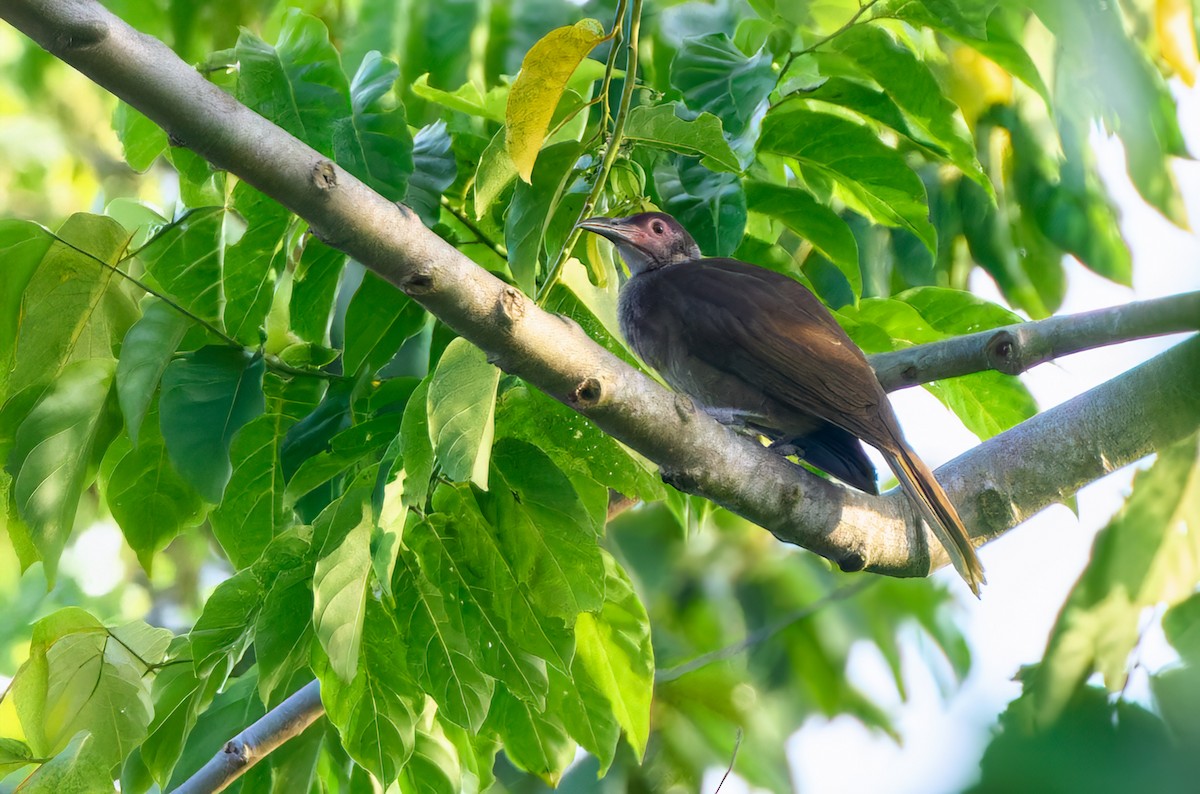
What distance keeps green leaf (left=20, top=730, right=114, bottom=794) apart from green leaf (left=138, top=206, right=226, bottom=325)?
973mm

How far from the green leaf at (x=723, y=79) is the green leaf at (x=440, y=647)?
121 centimetres

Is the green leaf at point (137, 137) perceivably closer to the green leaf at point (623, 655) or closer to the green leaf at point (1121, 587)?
the green leaf at point (623, 655)

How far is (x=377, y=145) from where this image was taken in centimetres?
245

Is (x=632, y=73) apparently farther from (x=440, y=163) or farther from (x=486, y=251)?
(x=486, y=251)

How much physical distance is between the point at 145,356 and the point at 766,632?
4.75 feet

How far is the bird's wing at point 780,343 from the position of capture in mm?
3137

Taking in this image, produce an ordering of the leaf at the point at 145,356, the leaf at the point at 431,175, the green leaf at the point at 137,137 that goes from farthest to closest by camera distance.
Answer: the green leaf at the point at 137,137 < the leaf at the point at 431,175 < the leaf at the point at 145,356

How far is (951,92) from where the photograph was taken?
3535 millimetres

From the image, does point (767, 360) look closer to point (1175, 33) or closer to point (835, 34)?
point (835, 34)

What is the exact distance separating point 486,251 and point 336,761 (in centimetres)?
133

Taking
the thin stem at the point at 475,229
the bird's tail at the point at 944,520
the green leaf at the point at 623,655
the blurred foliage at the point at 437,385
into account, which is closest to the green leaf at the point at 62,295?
the blurred foliage at the point at 437,385

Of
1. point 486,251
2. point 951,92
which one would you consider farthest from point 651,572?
point 951,92

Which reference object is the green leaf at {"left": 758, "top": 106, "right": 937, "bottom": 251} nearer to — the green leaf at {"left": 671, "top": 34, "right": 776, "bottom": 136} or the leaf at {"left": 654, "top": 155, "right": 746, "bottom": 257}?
the green leaf at {"left": 671, "top": 34, "right": 776, "bottom": 136}

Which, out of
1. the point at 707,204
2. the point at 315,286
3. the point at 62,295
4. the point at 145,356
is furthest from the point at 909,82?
the point at 62,295
